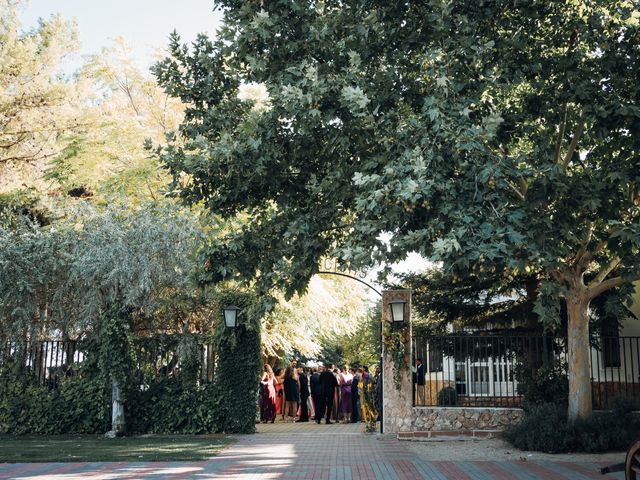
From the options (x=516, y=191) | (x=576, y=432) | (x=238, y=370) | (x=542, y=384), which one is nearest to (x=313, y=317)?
(x=238, y=370)

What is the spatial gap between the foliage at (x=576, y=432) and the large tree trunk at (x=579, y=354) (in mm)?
297

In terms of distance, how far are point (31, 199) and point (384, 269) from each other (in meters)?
17.7

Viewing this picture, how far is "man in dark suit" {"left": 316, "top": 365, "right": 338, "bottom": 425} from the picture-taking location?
22.3 metres

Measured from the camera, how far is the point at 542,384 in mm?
17125

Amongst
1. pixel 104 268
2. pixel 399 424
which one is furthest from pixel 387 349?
pixel 104 268

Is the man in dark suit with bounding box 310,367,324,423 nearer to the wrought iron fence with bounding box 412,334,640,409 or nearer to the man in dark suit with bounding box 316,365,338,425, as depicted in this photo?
the man in dark suit with bounding box 316,365,338,425

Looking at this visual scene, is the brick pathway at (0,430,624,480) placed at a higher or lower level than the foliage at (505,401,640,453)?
lower

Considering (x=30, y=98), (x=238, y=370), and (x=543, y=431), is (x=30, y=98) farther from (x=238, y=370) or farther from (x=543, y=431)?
(x=543, y=431)

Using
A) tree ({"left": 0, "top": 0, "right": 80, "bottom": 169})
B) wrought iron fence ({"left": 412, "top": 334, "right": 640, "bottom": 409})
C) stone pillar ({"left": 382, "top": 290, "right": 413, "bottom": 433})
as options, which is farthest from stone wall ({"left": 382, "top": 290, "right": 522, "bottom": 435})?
tree ({"left": 0, "top": 0, "right": 80, "bottom": 169})

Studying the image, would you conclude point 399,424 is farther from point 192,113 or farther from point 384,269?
point 192,113

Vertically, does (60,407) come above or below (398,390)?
below

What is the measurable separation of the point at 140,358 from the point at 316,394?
6070 mm

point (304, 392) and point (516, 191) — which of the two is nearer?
point (516, 191)

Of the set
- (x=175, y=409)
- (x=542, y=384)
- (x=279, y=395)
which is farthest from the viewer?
(x=279, y=395)
